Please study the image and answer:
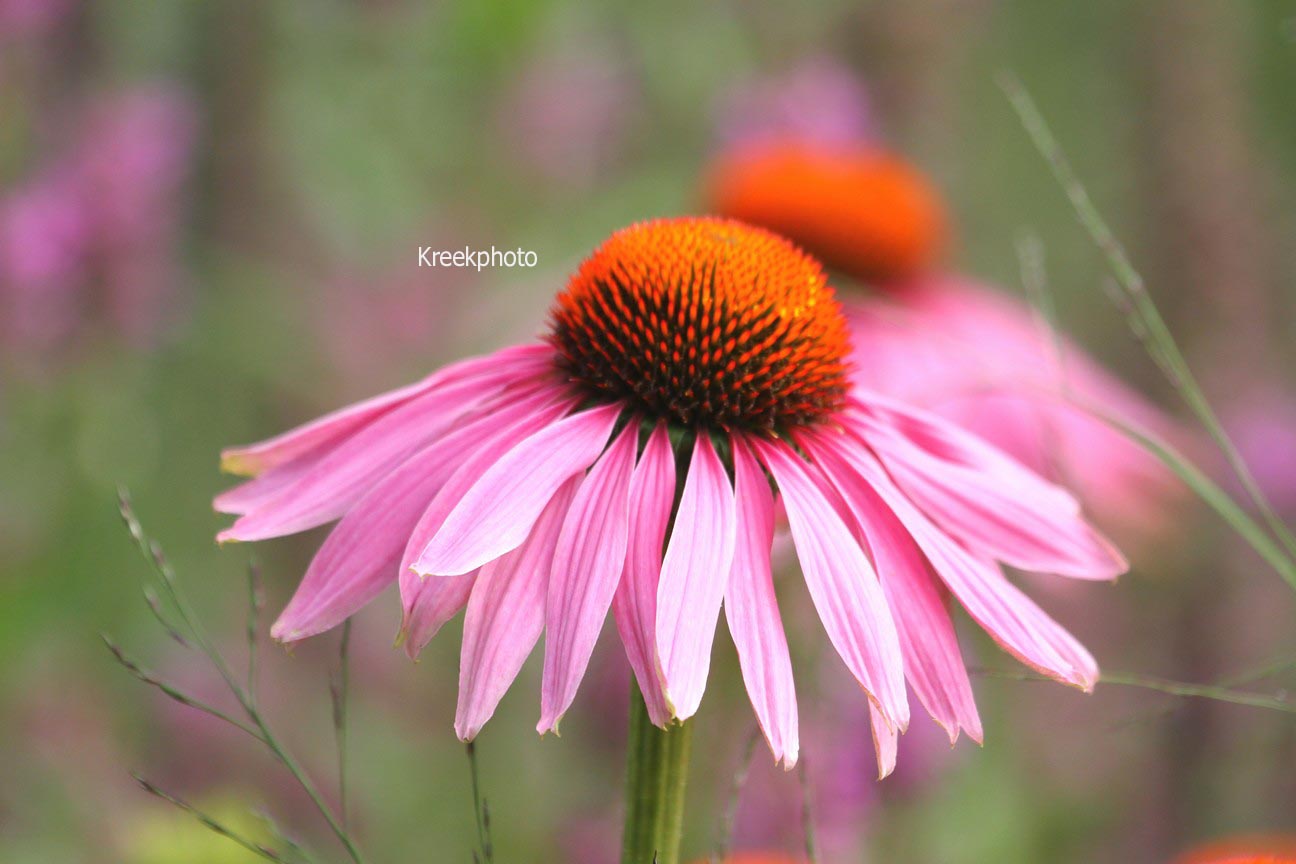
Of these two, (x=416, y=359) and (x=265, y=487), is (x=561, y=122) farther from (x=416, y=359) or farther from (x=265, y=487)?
(x=265, y=487)

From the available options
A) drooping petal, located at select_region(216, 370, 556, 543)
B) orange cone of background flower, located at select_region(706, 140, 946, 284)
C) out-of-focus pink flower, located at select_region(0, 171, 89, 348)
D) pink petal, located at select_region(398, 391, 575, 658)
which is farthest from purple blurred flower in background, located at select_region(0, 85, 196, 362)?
pink petal, located at select_region(398, 391, 575, 658)

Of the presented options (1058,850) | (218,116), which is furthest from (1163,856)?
(218,116)

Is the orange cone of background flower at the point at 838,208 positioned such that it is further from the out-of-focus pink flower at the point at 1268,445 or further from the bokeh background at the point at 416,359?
the out-of-focus pink flower at the point at 1268,445

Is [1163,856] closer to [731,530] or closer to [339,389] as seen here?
[339,389]

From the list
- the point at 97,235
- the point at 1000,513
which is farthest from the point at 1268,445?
the point at 97,235

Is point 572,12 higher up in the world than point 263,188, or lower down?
higher up

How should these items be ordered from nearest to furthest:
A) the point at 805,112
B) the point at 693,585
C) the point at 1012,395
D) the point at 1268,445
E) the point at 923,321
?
the point at 693,585 → the point at 1012,395 → the point at 923,321 → the point at 805,112 → the point at 1268,445

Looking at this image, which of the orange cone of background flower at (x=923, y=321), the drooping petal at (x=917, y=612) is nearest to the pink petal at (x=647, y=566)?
the drooping petal at (x=917, y=612)
